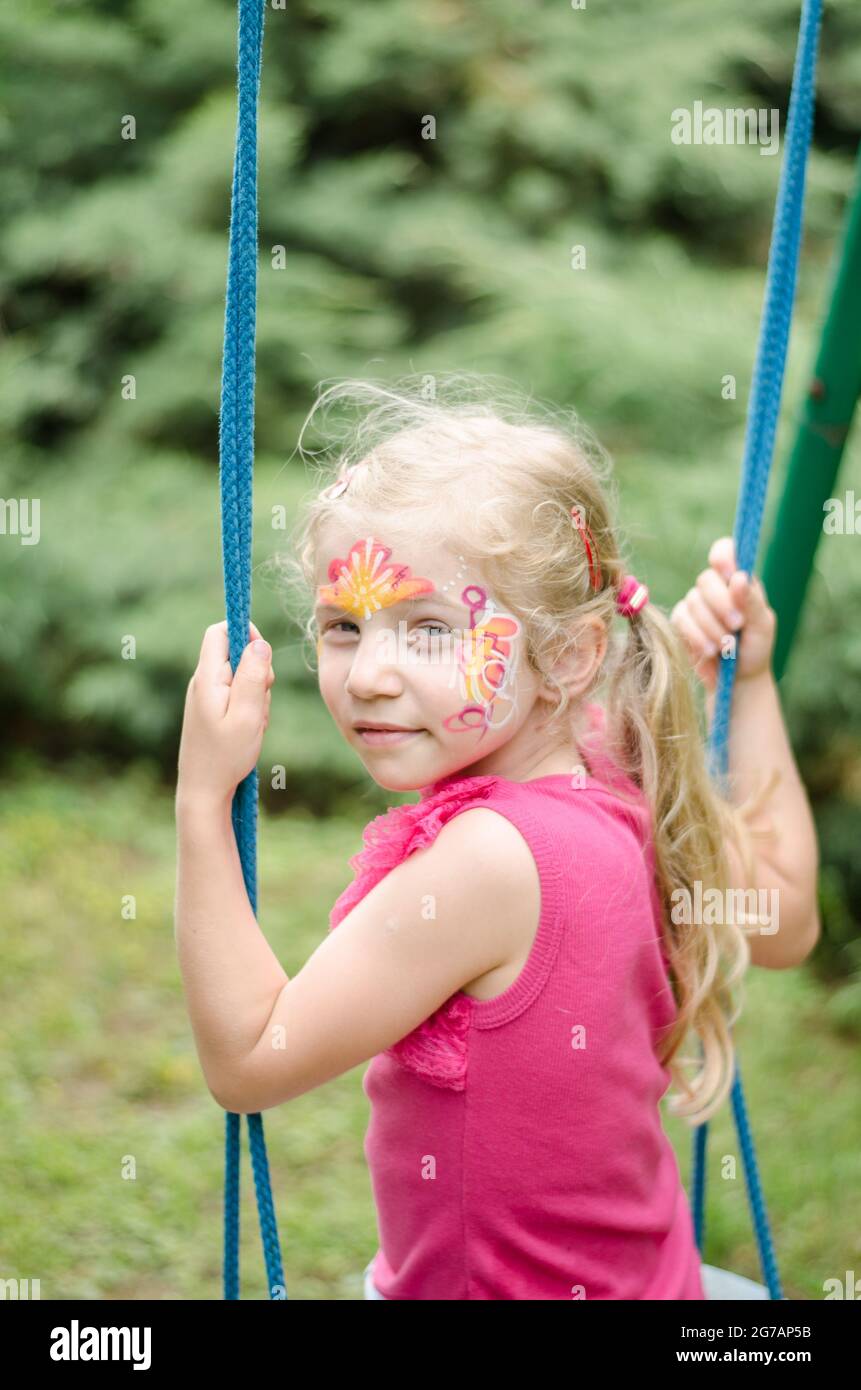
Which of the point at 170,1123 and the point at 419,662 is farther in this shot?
the point at 170,1123

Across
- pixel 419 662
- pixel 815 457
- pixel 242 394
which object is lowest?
pixel 419 662

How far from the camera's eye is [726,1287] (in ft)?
5.16

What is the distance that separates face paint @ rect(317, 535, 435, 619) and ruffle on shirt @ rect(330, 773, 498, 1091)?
0.18m

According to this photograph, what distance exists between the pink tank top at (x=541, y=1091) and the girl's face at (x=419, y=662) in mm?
51

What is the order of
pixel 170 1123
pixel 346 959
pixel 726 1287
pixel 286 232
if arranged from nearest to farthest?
pixel 346 959 → pixel 726 1287 → pixel 170 1123 → pixel 286 232

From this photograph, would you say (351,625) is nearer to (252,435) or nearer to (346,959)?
(252,435)

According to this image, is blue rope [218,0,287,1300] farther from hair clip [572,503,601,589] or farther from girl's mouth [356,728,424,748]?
hair clip [572,503,601,589]

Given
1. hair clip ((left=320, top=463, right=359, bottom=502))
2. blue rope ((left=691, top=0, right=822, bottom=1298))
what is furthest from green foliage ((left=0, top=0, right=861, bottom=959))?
hair clip ((left=320, top=463, right=359, bottom=502))

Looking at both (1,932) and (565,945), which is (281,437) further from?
(565,945)

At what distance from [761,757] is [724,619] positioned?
17 cm

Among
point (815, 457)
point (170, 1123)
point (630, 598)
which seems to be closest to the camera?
point (630, 598)

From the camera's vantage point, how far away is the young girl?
119 cm

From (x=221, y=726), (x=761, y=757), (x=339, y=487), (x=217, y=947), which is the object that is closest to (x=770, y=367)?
(x=761, y=757)
